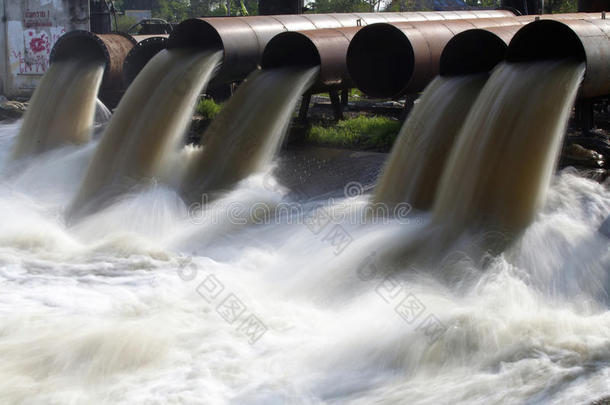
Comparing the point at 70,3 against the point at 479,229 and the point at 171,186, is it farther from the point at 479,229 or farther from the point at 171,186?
the point at 479,229

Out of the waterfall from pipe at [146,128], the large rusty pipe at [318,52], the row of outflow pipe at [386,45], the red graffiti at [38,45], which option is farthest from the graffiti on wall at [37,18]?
the large rusty pipe at [318,52]

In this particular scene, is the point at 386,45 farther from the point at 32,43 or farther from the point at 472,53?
the point at 32,43

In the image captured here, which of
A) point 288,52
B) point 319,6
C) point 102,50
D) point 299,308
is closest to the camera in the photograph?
point 299,308

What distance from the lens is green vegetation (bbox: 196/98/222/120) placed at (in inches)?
430

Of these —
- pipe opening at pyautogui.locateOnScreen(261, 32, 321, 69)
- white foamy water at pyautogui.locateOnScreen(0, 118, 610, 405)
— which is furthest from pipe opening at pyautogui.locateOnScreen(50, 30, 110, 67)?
white foamy water at pyautogui.locateOnScreen(0, 118, 610, 405)

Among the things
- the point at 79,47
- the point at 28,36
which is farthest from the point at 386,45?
the point at 28,36

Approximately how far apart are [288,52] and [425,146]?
3.13 metres

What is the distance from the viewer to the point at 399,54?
9133 millimetres

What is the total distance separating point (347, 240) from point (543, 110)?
6.68 ft

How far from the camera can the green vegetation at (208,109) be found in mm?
10923

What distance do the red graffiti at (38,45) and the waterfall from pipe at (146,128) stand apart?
7.11 meters

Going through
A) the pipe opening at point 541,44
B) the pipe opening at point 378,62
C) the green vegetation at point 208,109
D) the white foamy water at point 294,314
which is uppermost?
the pipe opening at point 541,44

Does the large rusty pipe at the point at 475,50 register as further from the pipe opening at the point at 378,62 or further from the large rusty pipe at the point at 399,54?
the pipe opening at the point at 378,62

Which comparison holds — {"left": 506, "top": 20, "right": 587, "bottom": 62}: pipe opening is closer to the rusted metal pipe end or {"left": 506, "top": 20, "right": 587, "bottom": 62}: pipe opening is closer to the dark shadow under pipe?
the rusted metal pipe end
